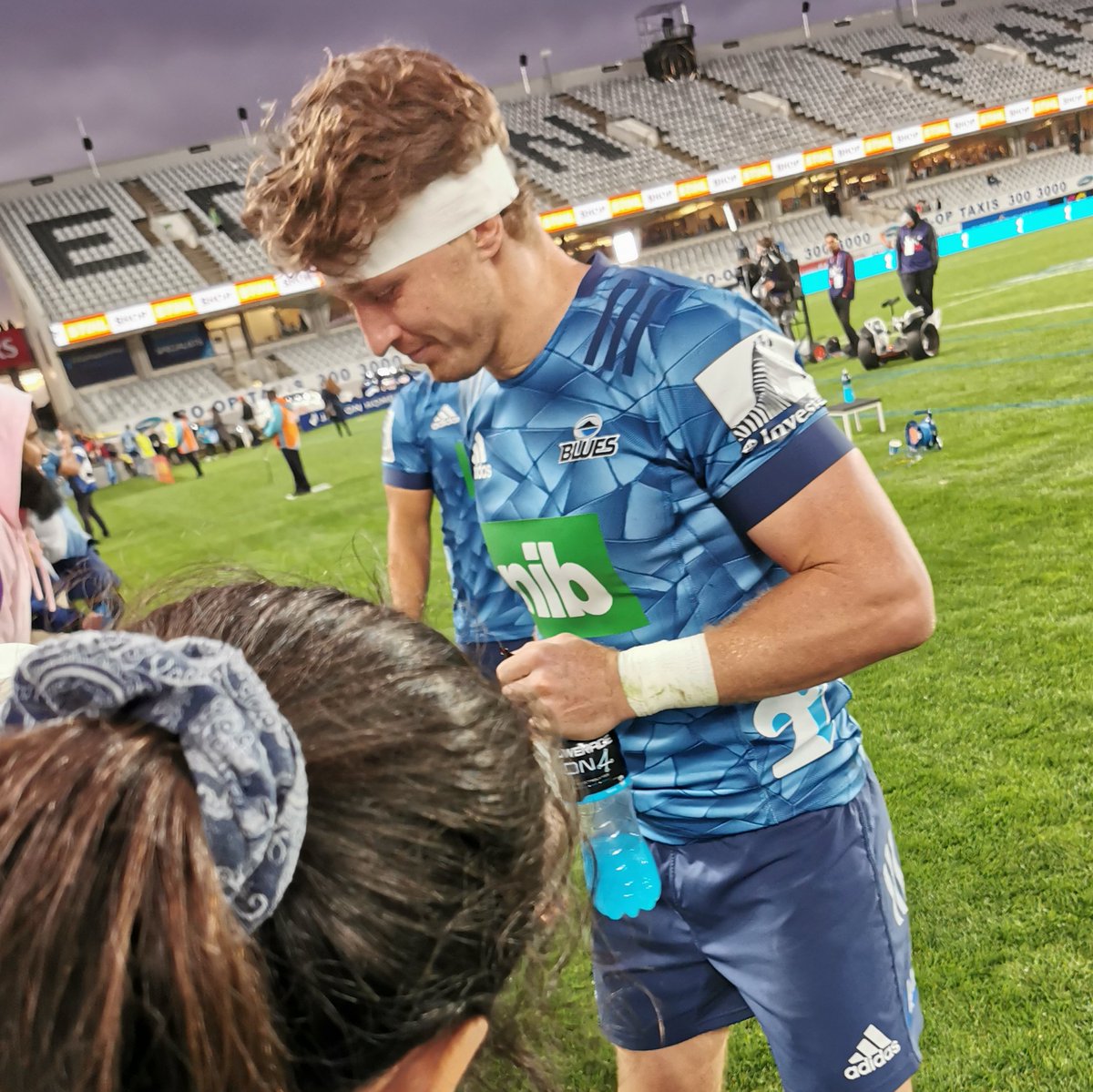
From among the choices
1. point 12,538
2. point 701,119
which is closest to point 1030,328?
point 12,538

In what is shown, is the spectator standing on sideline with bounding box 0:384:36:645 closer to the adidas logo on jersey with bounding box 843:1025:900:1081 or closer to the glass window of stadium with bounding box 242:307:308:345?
the adidas logo on jersey with bounding box 843:1025:900:1081

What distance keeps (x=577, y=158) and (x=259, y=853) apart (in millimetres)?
44056

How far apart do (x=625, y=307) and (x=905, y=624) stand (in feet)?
2.30

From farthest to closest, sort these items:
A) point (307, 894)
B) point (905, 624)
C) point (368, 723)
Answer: point (905, 624) < point (368, 723) < point (307, 894)

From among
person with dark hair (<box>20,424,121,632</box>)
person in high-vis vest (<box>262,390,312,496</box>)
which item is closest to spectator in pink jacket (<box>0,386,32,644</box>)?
person with dark hair (<box>20,424,121,632</box>)

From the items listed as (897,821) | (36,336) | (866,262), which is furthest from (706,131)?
(897,821)

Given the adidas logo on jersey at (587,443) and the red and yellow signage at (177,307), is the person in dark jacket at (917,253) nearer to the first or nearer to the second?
the adidas logo on jersey at (587,443)

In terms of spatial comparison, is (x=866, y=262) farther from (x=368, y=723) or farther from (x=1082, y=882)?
(x=368, y=723)

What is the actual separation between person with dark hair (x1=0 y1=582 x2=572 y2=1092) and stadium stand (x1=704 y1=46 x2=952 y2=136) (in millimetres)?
47174

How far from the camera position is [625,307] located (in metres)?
1.70

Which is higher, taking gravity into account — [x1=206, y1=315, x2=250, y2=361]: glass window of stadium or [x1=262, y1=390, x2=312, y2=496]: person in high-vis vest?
[x1=262, y1=390, x2=312, y2=496]: person in high-vis vest

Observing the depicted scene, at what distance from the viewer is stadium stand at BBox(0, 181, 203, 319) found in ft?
115

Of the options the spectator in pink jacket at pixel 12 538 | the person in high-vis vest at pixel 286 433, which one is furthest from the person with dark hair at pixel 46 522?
the person in high-vis vest at pixel 286 433

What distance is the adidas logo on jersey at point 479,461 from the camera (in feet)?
6.34
